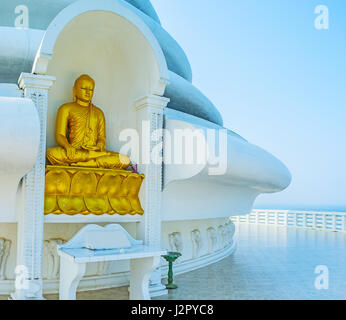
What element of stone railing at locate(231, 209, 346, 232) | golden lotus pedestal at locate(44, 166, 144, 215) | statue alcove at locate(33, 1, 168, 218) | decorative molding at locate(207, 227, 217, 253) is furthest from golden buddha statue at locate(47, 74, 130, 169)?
stone railing at locate(231, 209, 346, 232)

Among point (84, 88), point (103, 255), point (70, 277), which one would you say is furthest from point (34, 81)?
point (70, 277)

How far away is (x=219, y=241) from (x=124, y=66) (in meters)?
4.82

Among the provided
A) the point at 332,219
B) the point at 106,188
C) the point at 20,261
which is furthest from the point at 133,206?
the point at 332,219

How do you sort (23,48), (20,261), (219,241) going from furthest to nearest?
(219,241) < (23,48) < (20,261)

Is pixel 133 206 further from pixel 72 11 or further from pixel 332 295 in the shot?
pixel 332 295

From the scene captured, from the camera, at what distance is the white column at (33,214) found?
554 cm

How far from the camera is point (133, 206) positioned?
21.8 feet

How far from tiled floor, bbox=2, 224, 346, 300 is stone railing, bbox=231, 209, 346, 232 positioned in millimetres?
4665

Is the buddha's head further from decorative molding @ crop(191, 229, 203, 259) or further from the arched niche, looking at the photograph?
decorative molding @ crop(191, 229, 203, 259)

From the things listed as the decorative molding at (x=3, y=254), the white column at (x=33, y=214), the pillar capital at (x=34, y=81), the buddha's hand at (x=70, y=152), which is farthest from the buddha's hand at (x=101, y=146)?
the decorative molding at (x=3, y=254)

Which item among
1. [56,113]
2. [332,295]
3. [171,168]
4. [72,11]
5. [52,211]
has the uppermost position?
[72,11]

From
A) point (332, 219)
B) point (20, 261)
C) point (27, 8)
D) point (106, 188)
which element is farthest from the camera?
point (332, 219)

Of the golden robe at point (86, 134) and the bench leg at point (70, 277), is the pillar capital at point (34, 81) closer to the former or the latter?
the golden robe at point (86, 134)

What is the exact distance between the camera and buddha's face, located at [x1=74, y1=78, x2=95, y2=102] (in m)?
6.66
